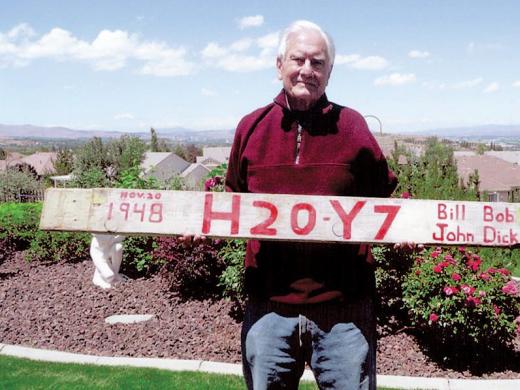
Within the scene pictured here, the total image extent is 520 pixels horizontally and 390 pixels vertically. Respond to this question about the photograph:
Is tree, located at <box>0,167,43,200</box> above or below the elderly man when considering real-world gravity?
below

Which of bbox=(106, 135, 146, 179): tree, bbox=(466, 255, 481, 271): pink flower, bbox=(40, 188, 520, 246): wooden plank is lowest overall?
bbox=(466, 255, 481, 271): pink flower

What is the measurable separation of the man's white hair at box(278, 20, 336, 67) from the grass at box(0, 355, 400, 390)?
3.16m

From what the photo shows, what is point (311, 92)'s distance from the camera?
99.9 inches

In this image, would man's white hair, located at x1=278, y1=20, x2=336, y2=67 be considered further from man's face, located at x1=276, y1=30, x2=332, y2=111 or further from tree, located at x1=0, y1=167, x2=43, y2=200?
tree, located at x1=0, y1=167, x2=43, y2=200

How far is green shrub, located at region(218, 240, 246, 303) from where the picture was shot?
6.66 metres

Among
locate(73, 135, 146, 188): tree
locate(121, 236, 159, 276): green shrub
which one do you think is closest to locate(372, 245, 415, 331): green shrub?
locate(121, 236, 159, 276): green shrub

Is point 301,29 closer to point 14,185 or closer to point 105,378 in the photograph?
point 105,378

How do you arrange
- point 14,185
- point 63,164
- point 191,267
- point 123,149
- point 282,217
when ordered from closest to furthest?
point 282,217, point 191,267, point 14,185, point 123,149, point 63,164

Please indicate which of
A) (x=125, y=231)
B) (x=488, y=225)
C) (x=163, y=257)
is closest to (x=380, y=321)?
(x=163, y=257)

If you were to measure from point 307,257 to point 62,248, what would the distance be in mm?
8861

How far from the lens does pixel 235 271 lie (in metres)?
6.73

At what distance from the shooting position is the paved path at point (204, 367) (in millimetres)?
4820

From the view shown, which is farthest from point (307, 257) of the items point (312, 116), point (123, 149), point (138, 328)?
point (123, 149)

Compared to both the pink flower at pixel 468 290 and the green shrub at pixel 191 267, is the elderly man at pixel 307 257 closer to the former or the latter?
the pink flower at pixel 468 290
